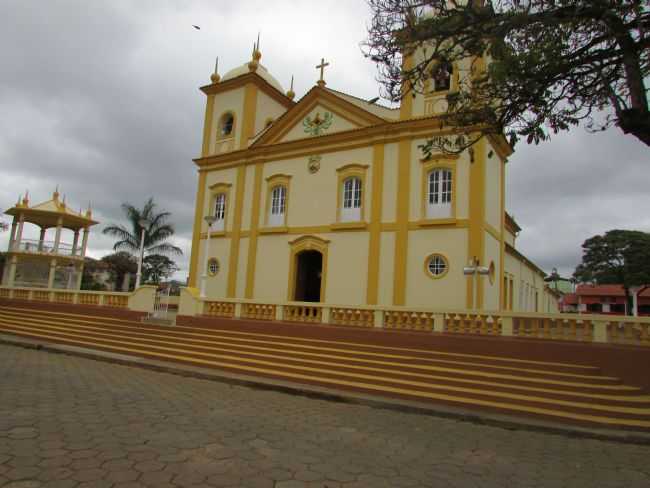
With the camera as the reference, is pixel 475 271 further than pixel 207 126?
No

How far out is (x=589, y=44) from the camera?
5.53m

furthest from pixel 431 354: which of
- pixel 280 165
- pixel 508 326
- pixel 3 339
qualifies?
pixel 3 339

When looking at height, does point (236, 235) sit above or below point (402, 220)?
below

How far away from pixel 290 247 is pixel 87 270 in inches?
1526

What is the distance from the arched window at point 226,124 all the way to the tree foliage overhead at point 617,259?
32326mm

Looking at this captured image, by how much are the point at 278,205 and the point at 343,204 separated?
2.61 m

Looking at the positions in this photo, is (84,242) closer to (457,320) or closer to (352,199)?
(352,199)

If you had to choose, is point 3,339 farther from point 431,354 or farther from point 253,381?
point 431,354

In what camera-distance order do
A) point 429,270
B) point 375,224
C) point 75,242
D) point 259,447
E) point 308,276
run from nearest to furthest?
point 259,447, point 429,270, point 375,224, point 308,276, point 75,242

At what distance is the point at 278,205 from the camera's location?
1620 cm

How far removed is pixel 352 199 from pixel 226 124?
713 cm

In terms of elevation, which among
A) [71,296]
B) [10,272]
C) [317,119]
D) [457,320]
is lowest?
[457,320]

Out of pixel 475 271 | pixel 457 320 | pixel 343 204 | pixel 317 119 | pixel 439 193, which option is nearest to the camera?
pixel 457 320

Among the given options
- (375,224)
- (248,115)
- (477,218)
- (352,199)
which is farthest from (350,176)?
(248,115)
